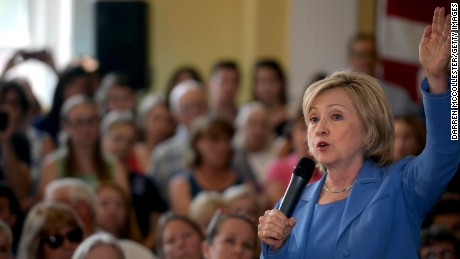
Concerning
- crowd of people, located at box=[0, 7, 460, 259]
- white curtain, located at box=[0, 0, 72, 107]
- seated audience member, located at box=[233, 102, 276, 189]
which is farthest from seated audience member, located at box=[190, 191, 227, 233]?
white curtain, located at box=[0, 0, 72, 107]

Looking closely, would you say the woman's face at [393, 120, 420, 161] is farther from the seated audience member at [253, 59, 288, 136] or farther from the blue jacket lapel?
the blue jacket lapel

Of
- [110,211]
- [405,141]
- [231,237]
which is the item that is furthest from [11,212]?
[405,141]

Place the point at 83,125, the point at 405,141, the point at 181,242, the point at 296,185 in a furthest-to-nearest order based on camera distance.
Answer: the point at 83,125, the point at 405,141, the point at 181,242, the point at 296,185

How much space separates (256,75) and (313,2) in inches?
46.1

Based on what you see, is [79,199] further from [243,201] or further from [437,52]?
[437,52]

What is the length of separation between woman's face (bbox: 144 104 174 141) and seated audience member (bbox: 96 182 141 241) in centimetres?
159

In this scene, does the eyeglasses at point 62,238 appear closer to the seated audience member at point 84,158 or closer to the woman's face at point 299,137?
the seated audience member at point 84,158

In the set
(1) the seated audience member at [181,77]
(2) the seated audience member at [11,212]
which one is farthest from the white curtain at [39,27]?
(2) the seated audience member at [11,212]

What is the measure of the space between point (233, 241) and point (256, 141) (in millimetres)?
2709

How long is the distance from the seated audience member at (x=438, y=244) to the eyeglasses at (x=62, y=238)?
1.57 metres

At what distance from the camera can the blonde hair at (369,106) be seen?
10.1 ft

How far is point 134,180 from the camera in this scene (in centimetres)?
662

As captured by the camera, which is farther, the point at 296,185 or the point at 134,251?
the point at 134,251

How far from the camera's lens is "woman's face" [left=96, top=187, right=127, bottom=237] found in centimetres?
591
